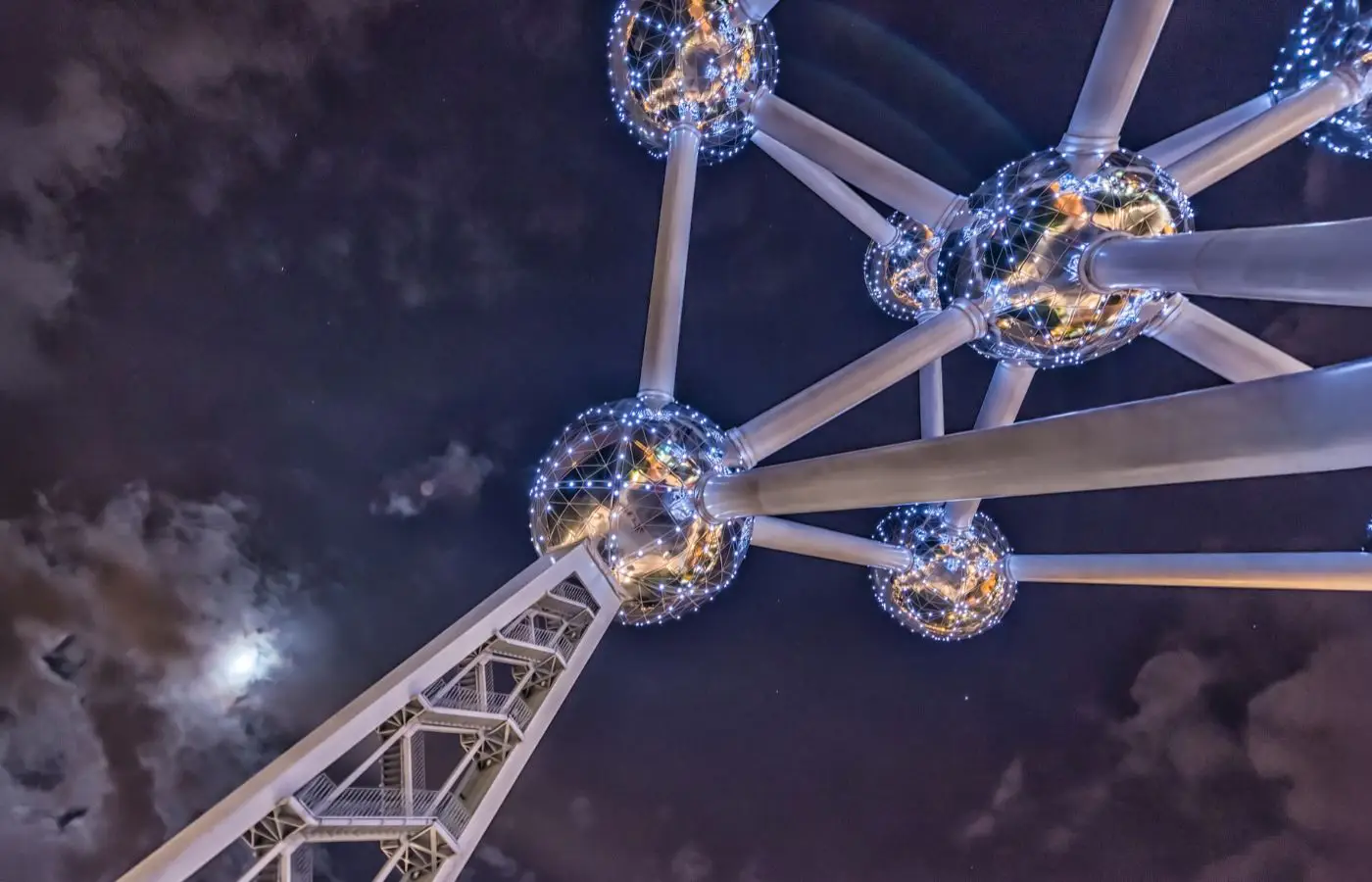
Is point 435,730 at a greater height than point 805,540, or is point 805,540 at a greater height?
point 805,540

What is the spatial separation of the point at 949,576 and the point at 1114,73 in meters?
8.20

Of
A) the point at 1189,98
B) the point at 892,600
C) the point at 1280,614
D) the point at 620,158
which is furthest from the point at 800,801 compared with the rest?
the point at 1189,98

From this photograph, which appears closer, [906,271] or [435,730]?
[435,730]

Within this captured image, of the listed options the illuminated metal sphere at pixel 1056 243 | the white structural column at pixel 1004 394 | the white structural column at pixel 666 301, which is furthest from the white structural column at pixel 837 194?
the illuminated metal sphere at pixel 1056 243

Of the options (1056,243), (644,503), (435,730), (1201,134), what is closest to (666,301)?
(644,503)

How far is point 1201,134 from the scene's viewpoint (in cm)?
1087

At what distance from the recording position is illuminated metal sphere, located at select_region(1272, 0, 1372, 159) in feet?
32.1

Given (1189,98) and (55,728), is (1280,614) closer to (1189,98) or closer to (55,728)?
(1189,98)

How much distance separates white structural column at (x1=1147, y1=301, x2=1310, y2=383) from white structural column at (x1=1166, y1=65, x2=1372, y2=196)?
133 centimetres

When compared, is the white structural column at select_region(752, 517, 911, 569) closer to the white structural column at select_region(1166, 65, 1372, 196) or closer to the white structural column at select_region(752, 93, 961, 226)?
the white structural column at select_region(752, 93, 961, 226)

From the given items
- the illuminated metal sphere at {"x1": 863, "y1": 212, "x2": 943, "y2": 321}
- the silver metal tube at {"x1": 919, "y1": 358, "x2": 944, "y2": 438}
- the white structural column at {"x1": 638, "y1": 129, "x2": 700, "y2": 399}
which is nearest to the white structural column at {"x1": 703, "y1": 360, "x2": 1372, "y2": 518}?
the white structural column at {"x1": 638, "y1": 129, "x2": 700, "y2": 399}

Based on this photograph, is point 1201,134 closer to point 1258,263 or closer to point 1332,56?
point 1332,56

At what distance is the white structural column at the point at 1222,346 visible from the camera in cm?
922

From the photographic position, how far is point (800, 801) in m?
18.8
